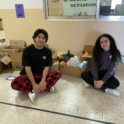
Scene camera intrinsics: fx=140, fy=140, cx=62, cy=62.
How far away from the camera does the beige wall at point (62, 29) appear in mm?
2105

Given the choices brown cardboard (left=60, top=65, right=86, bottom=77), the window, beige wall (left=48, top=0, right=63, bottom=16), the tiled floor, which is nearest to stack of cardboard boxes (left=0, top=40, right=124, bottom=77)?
brown cardboard (left=60, top=65, right=86, bottom=77)

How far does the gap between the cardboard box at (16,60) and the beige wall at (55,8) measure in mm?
828

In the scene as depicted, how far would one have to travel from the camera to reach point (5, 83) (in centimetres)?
192

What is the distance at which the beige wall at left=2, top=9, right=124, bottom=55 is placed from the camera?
6.91 ft

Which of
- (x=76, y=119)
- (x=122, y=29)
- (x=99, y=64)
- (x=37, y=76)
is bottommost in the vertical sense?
(x=76, y=119)

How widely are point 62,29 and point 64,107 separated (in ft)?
4.20

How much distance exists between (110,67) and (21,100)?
109 centimetres

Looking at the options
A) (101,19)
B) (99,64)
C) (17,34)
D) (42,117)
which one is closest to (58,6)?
(101,19)

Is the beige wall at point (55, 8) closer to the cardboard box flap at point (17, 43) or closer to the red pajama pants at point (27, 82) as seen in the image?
the cardboard box flap at point (17, 43)

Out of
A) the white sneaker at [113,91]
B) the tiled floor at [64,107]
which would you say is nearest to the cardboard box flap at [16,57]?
the tiled floor at [64,107]

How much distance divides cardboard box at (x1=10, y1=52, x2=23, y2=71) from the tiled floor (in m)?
0.48

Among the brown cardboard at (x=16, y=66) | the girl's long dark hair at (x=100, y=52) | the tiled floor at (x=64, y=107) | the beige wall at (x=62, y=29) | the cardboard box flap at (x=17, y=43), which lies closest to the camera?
the tiled floor at (x=64, y=107)

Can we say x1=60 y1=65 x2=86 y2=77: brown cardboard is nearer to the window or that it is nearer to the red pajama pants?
the red pajama pants

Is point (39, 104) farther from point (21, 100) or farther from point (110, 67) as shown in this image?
point (110, 67)
